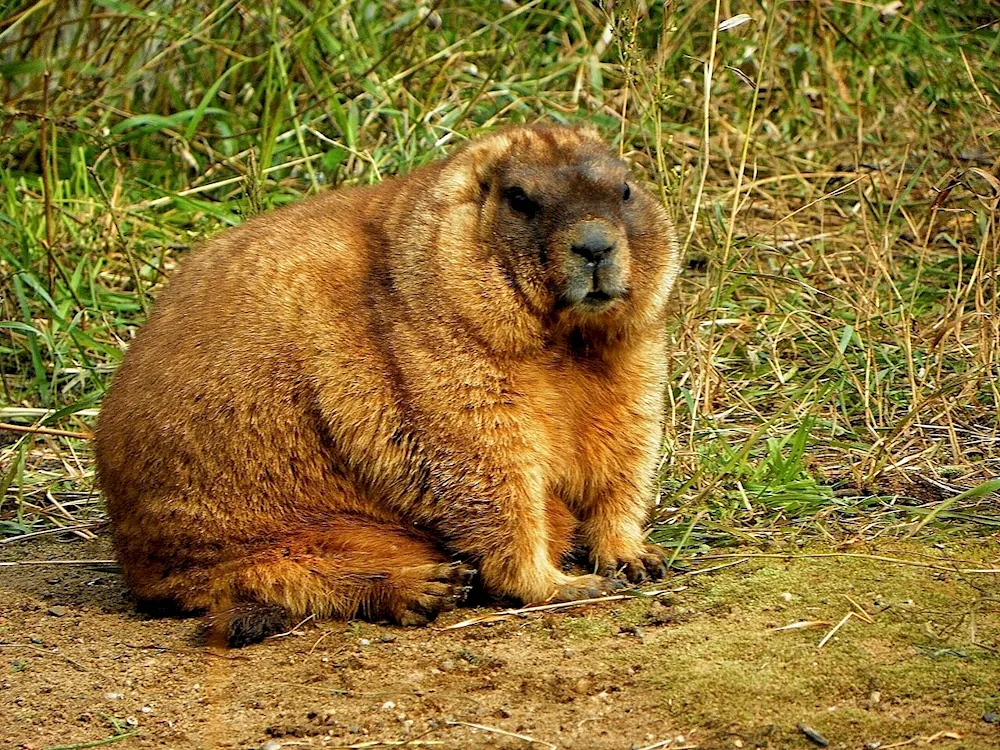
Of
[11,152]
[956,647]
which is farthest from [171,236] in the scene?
[956,647]

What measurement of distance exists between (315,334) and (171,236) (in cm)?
312

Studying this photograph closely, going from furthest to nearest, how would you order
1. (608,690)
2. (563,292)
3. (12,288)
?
(12,288), (563,292), (608,690)

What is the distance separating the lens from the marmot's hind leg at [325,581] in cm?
404

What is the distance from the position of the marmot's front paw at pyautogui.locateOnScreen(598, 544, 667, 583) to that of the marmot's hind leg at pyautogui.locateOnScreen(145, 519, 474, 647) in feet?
1.57

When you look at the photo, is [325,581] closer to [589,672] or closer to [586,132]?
[589,672]

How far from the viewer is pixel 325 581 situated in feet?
13.4

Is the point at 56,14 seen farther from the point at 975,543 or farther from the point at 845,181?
the point at 975,543

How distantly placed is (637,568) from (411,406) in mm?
880

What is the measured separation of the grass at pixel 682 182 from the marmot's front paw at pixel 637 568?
0.49 feet

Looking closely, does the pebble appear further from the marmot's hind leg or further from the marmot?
the marmot's hind leg

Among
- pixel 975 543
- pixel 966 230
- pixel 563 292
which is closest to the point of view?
pixel 563 292

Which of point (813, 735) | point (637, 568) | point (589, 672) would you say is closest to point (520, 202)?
point (637, 568)

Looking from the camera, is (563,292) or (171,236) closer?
(563,292)

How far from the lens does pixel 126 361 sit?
445 cm
